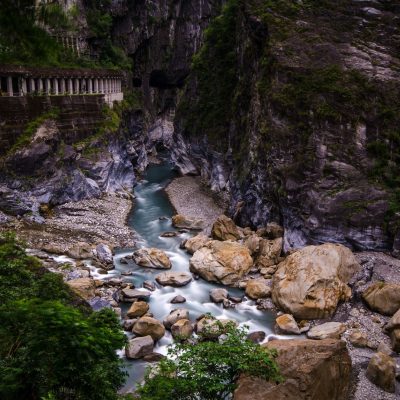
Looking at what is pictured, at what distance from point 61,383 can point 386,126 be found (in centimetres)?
2888

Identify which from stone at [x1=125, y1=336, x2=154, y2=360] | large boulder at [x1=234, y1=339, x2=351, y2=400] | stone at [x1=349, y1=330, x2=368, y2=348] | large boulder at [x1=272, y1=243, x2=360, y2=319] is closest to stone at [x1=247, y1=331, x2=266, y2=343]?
large boulder at [x1=272, y1=243, x2=360, y2=319]

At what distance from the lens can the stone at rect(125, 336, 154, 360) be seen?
67.4 ft

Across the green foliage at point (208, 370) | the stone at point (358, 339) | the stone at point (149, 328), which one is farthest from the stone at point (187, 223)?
the green foliage at point (208, 370)

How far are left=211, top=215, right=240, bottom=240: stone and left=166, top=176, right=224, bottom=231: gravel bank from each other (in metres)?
2.85

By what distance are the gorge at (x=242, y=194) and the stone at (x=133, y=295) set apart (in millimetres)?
84

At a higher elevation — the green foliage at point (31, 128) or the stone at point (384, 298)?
the green foliage at point (31, 128)

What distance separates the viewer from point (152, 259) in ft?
99.9

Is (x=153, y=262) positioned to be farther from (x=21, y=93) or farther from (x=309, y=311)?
(x=21, y=93)

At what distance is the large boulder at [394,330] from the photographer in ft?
69.6

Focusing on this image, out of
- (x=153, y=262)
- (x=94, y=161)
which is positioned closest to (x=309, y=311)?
(x=153, y=262)

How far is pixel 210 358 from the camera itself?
1242 cm

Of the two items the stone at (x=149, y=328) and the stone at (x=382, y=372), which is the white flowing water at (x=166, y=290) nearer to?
the stone at (x=149, y=328)

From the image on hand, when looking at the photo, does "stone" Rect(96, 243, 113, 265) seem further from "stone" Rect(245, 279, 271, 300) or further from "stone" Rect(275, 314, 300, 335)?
"stone" Rect(275, 314, 300, 335)

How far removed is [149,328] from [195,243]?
1170cm
